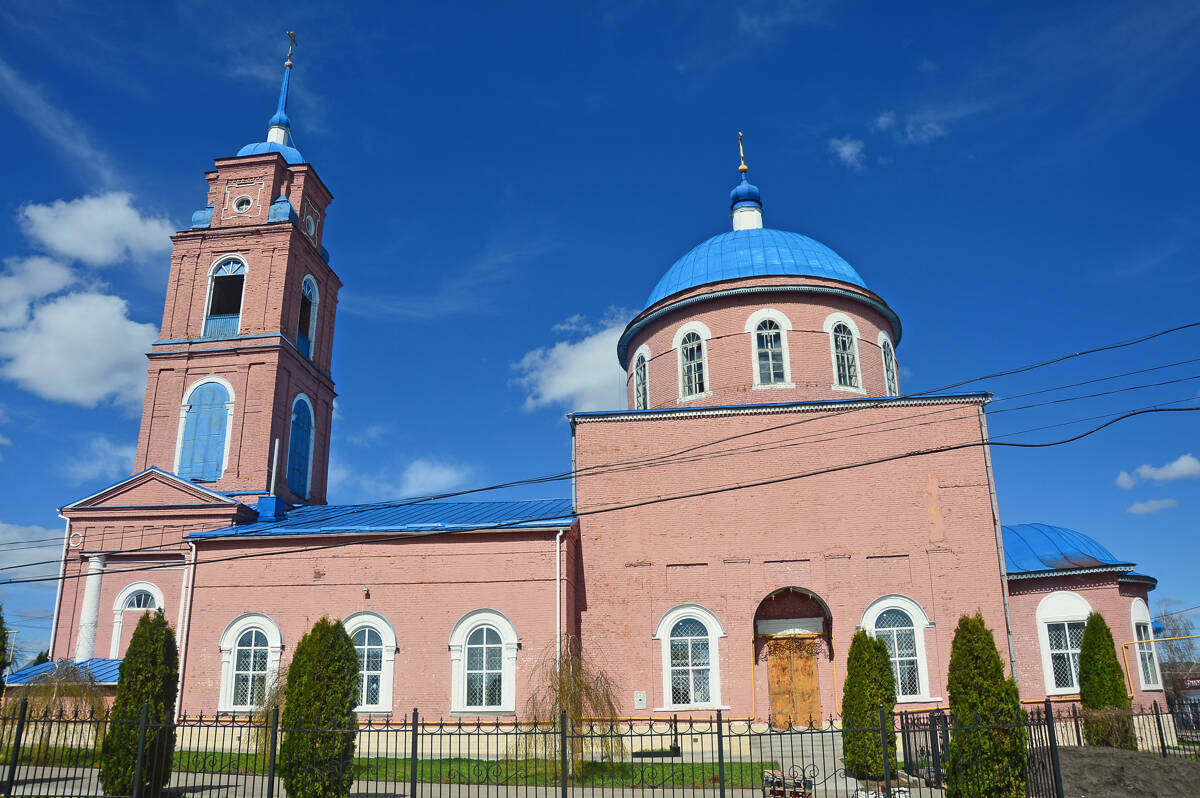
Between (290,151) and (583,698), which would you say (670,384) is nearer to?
(583,698)

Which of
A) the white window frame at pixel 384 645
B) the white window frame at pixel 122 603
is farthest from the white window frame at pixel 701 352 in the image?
the white window frame at pixel 122 603

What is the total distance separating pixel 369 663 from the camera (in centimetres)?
1909

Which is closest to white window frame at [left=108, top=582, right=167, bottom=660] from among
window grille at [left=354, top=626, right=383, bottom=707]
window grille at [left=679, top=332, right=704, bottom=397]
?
window grille at [left=354, top=626, right=383, bottom=707]

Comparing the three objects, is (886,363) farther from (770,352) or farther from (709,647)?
(709,647)

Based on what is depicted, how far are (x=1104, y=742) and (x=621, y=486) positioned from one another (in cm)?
1051

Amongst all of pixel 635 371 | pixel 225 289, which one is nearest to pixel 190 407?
pixel 225 289

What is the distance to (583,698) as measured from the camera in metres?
16.4

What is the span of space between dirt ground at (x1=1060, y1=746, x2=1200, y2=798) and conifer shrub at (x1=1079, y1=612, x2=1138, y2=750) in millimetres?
2872

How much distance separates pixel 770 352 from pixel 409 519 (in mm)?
9696

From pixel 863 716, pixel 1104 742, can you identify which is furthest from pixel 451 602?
pixel 1104 742

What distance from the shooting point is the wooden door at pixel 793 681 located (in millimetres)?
18891

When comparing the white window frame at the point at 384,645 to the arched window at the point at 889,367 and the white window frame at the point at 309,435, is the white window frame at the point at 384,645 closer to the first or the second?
the white window frame at the point at 309,435

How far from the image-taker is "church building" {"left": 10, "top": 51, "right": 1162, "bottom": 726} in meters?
18.9

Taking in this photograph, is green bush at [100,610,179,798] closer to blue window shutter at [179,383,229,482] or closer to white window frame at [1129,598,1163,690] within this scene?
blue window shutter at [179,383,229,482]
